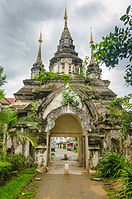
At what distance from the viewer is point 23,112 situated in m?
8.68

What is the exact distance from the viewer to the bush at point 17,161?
6.84 meters

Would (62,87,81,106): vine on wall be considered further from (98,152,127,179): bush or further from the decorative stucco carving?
(98,152,127,179): bush

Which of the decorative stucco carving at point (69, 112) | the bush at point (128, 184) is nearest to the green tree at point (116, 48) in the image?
the bush at point (128, 184)

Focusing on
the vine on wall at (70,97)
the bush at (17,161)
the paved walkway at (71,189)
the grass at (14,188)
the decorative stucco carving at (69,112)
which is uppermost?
the vine on wall at (70,97)

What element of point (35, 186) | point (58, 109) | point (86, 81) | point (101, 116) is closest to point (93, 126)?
point (101, 116)

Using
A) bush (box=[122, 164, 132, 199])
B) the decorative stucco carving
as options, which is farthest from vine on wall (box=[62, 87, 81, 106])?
bush (box=[122, 164, 132, 199])

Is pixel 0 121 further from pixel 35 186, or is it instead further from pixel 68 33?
pixel 68 33

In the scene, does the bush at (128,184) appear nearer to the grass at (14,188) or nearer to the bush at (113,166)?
the bush at (113,166)

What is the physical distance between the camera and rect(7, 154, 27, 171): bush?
22.4 feet

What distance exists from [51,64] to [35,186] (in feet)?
50.6

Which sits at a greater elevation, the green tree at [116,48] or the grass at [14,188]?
the green tree at [116,48]

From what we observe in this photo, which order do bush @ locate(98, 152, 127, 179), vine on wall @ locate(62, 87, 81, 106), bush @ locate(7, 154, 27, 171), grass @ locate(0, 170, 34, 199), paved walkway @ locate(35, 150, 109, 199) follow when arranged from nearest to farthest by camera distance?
grass @ locate(0, 170, 34, 199)
paved walkway @ locate(35, 150, 109, 199)
bush @ locate(98, 152, 127, 179)
bush @ locate(7, 154, 27, 171)
vine on wall @ locate(62, 87, 81, 106)

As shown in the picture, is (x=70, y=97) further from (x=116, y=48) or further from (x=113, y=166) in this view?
(x=116, y=48)

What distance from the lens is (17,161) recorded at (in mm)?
7098
